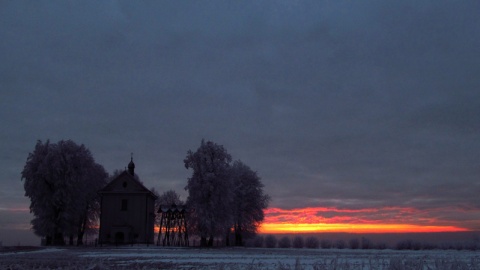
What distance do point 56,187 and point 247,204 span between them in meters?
30.9

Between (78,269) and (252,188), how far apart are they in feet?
204

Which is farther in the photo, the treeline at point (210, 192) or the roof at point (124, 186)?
the roof at point (124, 186)

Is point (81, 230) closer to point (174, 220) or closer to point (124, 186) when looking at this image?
point (124, 186)

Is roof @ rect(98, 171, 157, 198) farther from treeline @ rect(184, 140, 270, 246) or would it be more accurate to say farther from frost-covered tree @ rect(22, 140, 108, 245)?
treeline @ rect(184, 140, 270, 246)

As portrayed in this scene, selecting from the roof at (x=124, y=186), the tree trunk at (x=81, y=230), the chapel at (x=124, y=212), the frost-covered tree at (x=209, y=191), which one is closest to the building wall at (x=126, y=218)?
the chapel at (x=124, y=212)

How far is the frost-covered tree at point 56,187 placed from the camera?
64.6m

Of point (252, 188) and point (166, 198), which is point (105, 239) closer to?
point (252, 188)

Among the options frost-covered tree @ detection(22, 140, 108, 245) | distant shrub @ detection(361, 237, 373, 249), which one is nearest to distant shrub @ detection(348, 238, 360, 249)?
distant shrub @ detection(361, 237, 373, 249)

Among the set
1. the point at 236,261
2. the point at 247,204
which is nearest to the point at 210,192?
the point at 247,204

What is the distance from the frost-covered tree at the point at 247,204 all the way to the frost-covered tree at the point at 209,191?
34.8 ft

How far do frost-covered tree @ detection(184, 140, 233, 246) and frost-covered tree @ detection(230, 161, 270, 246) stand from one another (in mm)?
10619

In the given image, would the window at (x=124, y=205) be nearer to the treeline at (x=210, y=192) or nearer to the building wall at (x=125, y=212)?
the building wall at (x=125, y=212)

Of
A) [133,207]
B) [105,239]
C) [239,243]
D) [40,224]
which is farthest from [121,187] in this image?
[239,243]

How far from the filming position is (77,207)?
6694 centimetres
